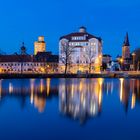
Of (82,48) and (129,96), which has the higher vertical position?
(82,48)

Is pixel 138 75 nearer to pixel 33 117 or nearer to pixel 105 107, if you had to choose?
pixel 105 107

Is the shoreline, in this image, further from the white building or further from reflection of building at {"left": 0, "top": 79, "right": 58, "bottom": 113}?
the white building

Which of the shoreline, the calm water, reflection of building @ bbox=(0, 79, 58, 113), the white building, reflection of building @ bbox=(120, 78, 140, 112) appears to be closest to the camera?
the calm water

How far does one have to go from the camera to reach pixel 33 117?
49.7 feet

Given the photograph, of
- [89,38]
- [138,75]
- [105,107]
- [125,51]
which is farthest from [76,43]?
[105,107]

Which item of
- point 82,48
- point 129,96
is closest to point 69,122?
point 129,96

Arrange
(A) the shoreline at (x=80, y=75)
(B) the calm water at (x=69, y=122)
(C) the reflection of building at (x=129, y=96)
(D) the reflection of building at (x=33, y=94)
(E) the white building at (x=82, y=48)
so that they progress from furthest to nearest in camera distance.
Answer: (E) the white building at (x=82, y=48) → (A) the shoreline at (x=80, y=75) → (C) the reflection of building at (x=129, y=96) → (D) the reflection of building at (x=33, y=94) → (B) the calm water at (x=69, y=122)

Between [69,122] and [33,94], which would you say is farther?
[33,94]

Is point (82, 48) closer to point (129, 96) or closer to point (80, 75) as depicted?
point (80, 75)

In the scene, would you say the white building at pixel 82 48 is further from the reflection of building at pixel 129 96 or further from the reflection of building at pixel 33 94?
the reflection of building at pixel 129 96

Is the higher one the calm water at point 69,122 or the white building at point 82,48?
the white building at point 82,48

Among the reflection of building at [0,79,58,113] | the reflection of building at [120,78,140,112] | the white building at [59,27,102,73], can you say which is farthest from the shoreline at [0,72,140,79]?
the white building at [59,27,102,73]

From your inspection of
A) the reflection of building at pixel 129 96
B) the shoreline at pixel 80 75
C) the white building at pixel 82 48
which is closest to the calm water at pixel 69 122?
the reflection of building at pixel 129 96

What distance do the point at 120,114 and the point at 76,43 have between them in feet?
394
